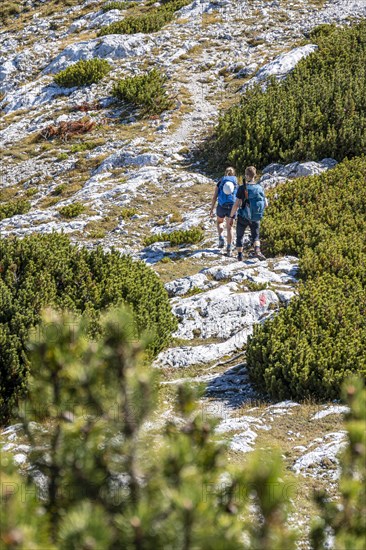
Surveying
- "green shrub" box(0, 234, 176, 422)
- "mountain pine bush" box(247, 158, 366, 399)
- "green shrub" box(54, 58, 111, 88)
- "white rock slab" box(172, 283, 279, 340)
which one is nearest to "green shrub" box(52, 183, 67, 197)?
"mountain pine bush" box(247, 158, 366, 399)

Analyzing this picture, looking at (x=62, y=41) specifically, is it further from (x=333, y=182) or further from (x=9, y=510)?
(x=9, y=510)

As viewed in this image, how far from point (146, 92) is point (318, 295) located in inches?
645

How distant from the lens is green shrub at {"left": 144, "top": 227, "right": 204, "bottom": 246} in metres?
13.4

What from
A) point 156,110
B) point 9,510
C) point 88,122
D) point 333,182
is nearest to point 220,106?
point 156,110

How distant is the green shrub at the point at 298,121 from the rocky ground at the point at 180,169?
2.87ft

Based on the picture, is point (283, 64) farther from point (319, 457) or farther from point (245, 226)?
point (319, 457)

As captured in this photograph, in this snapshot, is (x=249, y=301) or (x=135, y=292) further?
(x=249, y=301)

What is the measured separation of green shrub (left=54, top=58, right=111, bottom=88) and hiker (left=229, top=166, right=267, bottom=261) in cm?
1578

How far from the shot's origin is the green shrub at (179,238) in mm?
13402

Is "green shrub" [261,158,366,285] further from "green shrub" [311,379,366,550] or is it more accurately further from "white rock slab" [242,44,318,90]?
"white rock slab" [242,44,318,90]

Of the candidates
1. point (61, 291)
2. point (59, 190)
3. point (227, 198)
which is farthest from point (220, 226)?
point (59, 190)

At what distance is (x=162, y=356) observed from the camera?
28.1 feet

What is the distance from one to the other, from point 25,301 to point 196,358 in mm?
2784

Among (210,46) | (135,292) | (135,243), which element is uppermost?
(210,46)
